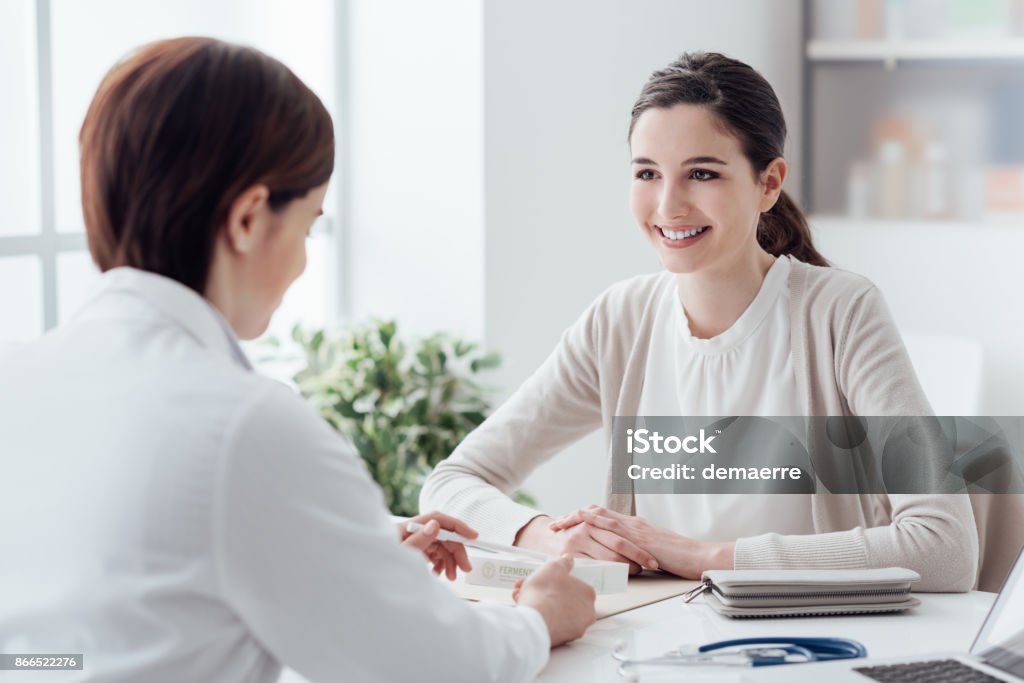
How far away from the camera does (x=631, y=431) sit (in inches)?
69.9

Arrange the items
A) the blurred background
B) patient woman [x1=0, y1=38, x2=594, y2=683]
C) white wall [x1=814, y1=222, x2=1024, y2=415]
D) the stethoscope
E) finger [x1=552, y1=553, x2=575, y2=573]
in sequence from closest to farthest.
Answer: patient woman [x1=0, y1=38, x2=594, y2=683], the stethoscope, finger [x1=552, y1=553, x2=575, y2=573], the blurred background, white wall [x1=814, y1=222, x2=1024, y2=415]

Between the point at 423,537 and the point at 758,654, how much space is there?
16.1 inches

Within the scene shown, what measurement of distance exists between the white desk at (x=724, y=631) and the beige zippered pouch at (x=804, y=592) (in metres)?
0.01

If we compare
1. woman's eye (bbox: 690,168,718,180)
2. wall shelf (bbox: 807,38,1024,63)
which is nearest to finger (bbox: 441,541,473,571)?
woman's eye (bbox: 690,168,718,180)

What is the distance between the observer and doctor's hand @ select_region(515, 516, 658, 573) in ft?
4.67

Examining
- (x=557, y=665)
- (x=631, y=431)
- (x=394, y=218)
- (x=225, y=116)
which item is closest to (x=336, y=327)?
(x=394, y=218)

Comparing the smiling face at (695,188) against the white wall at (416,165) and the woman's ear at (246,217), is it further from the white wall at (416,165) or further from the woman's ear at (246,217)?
the white wall at (416,165)

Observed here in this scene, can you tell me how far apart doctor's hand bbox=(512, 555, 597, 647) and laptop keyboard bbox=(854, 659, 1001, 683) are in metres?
0.28

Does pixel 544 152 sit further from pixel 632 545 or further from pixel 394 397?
pixel 632 545

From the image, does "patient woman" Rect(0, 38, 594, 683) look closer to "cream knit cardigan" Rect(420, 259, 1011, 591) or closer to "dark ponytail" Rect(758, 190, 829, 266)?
"cream knit cardigan" Rect(420, 259, 1011, 591)

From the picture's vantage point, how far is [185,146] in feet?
2.73

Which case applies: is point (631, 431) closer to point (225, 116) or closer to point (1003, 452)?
point (1003, 452)

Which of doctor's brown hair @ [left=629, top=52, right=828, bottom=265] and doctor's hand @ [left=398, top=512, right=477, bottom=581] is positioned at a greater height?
doctor's brown hair @ [left=629, top=52, right=828, bottom=265]

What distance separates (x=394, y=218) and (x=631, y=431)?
4.64 ft
